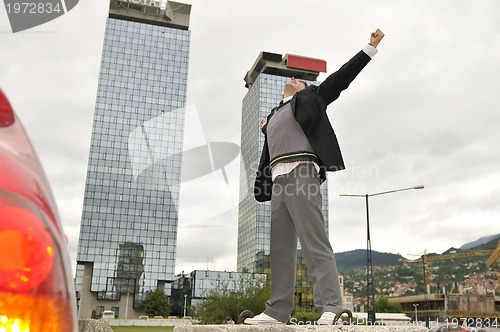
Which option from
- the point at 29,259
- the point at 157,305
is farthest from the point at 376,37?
the point at 157,305

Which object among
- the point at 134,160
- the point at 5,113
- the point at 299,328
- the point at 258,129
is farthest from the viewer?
the point at 258,129

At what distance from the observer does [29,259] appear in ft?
1.81

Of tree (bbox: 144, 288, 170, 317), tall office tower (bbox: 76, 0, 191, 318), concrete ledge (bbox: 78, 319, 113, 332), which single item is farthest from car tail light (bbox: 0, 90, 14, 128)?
tall office tower (bbox: 76, 0, 191, 318)

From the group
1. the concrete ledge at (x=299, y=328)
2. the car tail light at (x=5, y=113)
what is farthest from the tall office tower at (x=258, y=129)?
the car tail light at (x=5, y=113)

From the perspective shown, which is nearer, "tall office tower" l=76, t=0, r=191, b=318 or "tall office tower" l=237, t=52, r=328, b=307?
"tall office tower" l=76, t=0, r=191, b=318

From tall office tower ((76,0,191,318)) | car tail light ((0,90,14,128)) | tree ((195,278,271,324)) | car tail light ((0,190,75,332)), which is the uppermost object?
tall office tower ((76,0,191,318))

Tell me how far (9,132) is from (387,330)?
263 cm

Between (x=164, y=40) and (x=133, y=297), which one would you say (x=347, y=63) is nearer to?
(x=133, y=297)

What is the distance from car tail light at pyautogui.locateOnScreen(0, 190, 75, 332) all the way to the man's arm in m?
3.44

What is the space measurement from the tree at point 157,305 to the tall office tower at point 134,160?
2748mm

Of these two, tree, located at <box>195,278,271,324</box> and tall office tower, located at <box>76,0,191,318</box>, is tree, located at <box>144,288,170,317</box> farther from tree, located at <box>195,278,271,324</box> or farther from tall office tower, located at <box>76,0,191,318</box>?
tree, located at <box>195,278,271,324</box>

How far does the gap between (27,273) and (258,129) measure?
96.6m

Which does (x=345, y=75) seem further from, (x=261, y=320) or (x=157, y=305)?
(x=157, y=305)

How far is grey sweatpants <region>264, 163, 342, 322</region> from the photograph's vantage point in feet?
11.0
